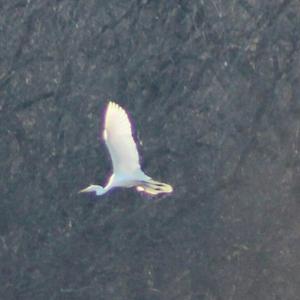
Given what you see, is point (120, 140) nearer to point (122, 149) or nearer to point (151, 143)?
point (122, 149)

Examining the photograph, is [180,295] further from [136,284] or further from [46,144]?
[46,144]

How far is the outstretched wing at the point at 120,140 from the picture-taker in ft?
18.2

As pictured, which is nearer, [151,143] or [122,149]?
[122,149]

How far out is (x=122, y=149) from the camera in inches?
221

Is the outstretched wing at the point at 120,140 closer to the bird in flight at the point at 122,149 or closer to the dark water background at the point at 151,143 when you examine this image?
the bird in flight at the point at 122,149

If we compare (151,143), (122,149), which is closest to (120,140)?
(122,149)

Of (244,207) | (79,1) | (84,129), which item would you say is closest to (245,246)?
(244,207)

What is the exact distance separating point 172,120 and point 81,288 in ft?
4.49

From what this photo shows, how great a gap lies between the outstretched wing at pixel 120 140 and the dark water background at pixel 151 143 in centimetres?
94

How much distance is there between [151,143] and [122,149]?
3.36 feet

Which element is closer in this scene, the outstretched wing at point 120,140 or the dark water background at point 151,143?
the outstretched wing at point 120,140

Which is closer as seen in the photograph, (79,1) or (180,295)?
(79,1)

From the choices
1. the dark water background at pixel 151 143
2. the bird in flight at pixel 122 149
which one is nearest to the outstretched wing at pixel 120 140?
the bird in flight at pixel 122 149

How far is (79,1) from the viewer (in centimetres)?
649
